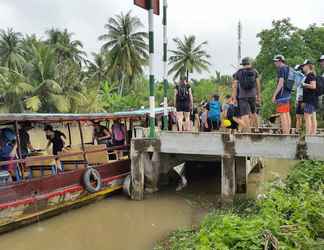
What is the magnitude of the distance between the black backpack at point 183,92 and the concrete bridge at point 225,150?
1.25 m

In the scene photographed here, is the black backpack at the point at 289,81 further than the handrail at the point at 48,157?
Yes

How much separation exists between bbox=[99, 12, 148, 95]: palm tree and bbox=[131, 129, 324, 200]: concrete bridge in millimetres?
21988

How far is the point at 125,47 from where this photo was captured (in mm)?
31000

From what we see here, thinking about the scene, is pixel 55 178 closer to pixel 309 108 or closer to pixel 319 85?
pixel 309 108

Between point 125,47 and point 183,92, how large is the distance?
881 inches

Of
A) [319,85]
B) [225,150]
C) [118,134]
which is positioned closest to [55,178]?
[118,134]

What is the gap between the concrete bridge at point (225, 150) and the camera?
7617 mm

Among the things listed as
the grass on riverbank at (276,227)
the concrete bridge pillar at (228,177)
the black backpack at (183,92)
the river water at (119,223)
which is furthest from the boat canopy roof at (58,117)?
the grass on riverbank at (276,227)

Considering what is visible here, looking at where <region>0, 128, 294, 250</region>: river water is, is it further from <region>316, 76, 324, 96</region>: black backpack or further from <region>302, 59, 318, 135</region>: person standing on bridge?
<region>316, 76, 324, 96</region>: black backpack

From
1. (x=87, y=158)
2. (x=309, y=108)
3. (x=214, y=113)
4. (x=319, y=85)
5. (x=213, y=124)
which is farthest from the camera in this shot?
(x=213, y=124)

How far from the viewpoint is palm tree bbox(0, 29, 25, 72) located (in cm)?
2947

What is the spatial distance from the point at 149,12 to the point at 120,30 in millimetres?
24150

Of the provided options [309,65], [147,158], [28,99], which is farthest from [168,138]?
[28,99]

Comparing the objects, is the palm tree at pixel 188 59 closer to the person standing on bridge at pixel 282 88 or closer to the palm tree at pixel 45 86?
the palm tree at pixel 45 86
